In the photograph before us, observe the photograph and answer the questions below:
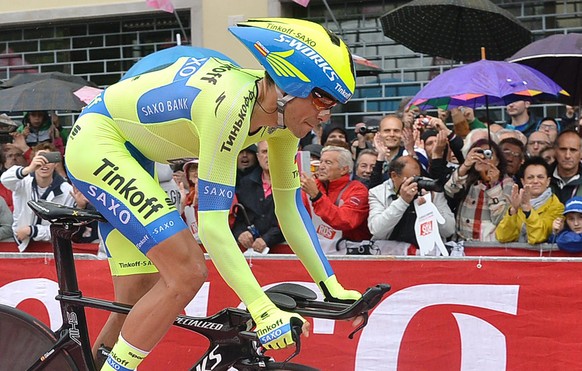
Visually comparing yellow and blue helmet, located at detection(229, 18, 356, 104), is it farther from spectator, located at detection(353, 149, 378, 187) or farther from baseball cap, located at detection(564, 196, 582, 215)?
spectator, located at detection(353, 149, 378, 187)

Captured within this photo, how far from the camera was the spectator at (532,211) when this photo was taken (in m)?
6.17

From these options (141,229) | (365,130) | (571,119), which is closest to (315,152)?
(365,130)

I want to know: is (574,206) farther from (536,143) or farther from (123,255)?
(123,255)

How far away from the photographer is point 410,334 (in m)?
5.67

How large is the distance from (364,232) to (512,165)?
1407 millimetres

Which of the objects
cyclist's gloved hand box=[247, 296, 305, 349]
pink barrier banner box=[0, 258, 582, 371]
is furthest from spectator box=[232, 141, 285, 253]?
cyclist's gloved hand box=[247, 296, 305, 349]

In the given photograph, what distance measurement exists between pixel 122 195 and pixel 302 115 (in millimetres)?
887

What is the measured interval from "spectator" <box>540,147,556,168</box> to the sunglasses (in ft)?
11.8

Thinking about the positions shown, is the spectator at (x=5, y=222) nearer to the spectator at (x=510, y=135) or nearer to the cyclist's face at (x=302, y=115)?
the spectator at (x=510, y=135)

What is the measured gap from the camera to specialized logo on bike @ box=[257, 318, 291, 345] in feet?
11.9

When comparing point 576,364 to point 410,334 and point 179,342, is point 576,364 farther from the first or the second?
point 179,342

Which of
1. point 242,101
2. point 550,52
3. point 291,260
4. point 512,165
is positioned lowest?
point 291,260

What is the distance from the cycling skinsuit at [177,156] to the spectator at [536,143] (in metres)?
3.97

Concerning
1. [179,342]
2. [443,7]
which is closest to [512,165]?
[443,7]
